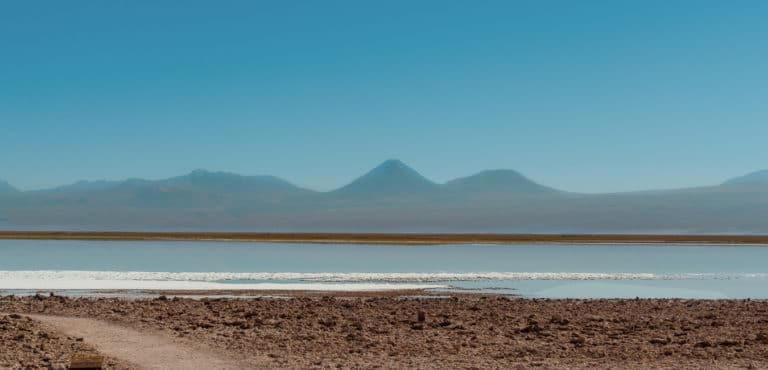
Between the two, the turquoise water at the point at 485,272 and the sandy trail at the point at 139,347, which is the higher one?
the turquoise water at the point at 485,272

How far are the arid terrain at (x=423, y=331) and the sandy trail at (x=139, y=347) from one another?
0.74 ft

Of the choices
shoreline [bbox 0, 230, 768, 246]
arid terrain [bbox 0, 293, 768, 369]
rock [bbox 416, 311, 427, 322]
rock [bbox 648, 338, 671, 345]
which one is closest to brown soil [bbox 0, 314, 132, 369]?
arid terrain [bbox 0, 293, 768, 369]

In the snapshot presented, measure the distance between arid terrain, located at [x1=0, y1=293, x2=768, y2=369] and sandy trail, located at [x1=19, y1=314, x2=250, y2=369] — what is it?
8.9 inches

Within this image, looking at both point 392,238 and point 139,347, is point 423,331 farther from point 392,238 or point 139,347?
point 392,238

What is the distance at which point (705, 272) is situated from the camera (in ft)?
130

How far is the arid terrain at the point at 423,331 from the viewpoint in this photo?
1435 centimetres

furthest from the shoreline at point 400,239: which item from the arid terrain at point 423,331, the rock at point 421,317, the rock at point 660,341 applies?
the rock at point 660,341

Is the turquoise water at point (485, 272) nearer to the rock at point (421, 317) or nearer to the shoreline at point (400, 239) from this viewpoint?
the rock at point (421, 317)

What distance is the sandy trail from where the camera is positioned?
1380 cm

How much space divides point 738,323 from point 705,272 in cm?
2201

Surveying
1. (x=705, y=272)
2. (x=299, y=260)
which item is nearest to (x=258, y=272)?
(x=299, y=260)

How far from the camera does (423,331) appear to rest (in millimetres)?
17609

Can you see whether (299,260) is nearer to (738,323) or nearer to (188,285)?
(188,285)

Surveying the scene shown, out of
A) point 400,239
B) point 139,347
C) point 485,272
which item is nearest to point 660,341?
point 139,347
